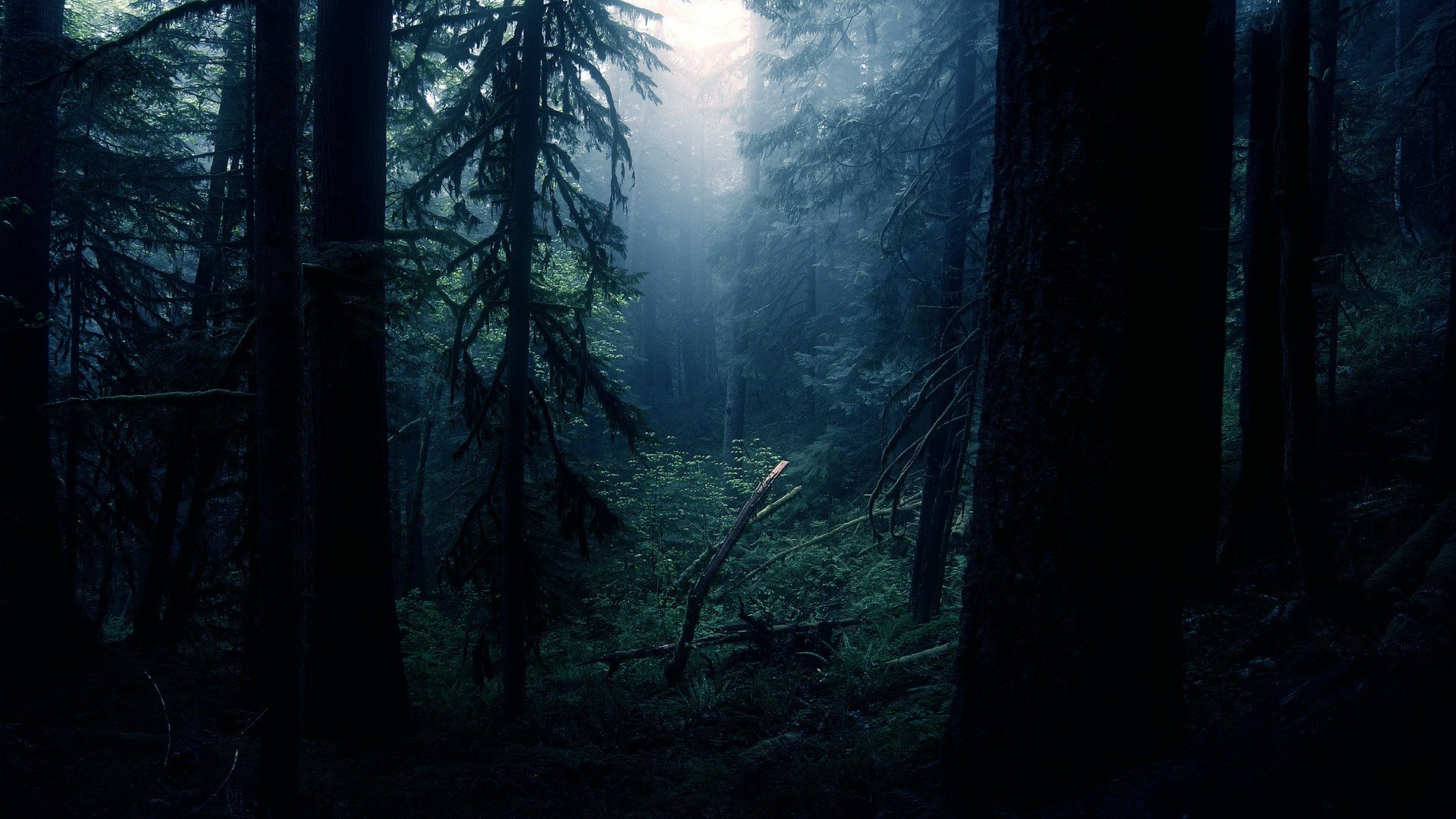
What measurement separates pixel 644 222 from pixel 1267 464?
36143 millimetres

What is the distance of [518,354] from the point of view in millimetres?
7961

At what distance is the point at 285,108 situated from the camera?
402cm

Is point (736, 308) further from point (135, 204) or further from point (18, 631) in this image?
point (18, 631)

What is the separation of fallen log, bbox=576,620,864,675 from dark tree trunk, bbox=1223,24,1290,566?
4.40 m

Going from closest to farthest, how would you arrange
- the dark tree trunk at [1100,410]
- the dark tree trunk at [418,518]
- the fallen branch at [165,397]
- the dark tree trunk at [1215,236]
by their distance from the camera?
the dark tree trunk at [1100,410], the fallen branch at [165,397], the dark tree trunk at [1215,236], the dark tree trunk at [418,518]

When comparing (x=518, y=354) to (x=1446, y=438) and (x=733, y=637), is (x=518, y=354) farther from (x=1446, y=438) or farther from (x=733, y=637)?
(x=1446, y=438)

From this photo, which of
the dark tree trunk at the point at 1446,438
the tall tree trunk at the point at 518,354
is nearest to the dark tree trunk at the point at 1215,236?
the dark tree trunk at the point at 1446,438

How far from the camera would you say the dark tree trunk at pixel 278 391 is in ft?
13.0

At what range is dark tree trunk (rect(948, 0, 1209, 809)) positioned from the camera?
2775 millimetres

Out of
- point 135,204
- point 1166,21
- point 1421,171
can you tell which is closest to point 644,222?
point 135,204

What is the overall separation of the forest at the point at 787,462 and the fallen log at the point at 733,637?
0.32ft

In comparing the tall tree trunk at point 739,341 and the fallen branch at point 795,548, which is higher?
the tall tree trunk at point 739,341

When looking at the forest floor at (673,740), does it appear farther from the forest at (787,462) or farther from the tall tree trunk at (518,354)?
the tall tree trunk at (518,354)

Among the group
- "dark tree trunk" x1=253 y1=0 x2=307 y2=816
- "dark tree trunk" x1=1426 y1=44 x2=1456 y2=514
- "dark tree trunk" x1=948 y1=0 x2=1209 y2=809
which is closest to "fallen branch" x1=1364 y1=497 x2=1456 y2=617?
"dark tree trunk" x1=1426 y1=44 x2=1456 y2=514
